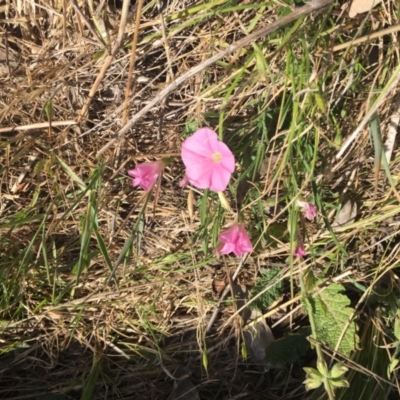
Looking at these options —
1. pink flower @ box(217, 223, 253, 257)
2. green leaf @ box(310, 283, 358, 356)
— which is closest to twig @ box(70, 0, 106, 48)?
pink flower @ box(217, 223, 253, 257)

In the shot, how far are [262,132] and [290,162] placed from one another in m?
0.10

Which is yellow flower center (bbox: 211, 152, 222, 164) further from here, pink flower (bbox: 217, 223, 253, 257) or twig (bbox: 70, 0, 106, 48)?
twig (bbox: 70, 0, 106, 48)

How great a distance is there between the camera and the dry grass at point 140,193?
4.52 feet

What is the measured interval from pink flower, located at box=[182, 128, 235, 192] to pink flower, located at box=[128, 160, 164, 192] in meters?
0.08

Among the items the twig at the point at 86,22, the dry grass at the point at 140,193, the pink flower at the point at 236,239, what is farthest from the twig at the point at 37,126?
the pink flower at the point at 236,239

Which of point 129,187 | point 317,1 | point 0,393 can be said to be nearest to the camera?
point 317,1

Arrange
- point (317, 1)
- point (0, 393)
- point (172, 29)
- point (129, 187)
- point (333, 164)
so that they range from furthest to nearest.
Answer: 1. point (0, 393)
2. point (129, 187)
3. point (333, 164)
4. point (172, 29)
5. point (317, 1)

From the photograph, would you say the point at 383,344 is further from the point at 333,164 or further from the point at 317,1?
the point at 317,1

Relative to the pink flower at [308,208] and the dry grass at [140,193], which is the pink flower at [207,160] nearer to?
the dry grass at [140,193]

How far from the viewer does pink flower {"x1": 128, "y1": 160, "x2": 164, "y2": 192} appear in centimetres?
130

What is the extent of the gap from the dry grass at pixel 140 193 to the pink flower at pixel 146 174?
0.10 metres

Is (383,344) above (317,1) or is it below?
below

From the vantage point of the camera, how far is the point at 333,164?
4.83 ft

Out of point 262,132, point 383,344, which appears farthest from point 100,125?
point 383,344
